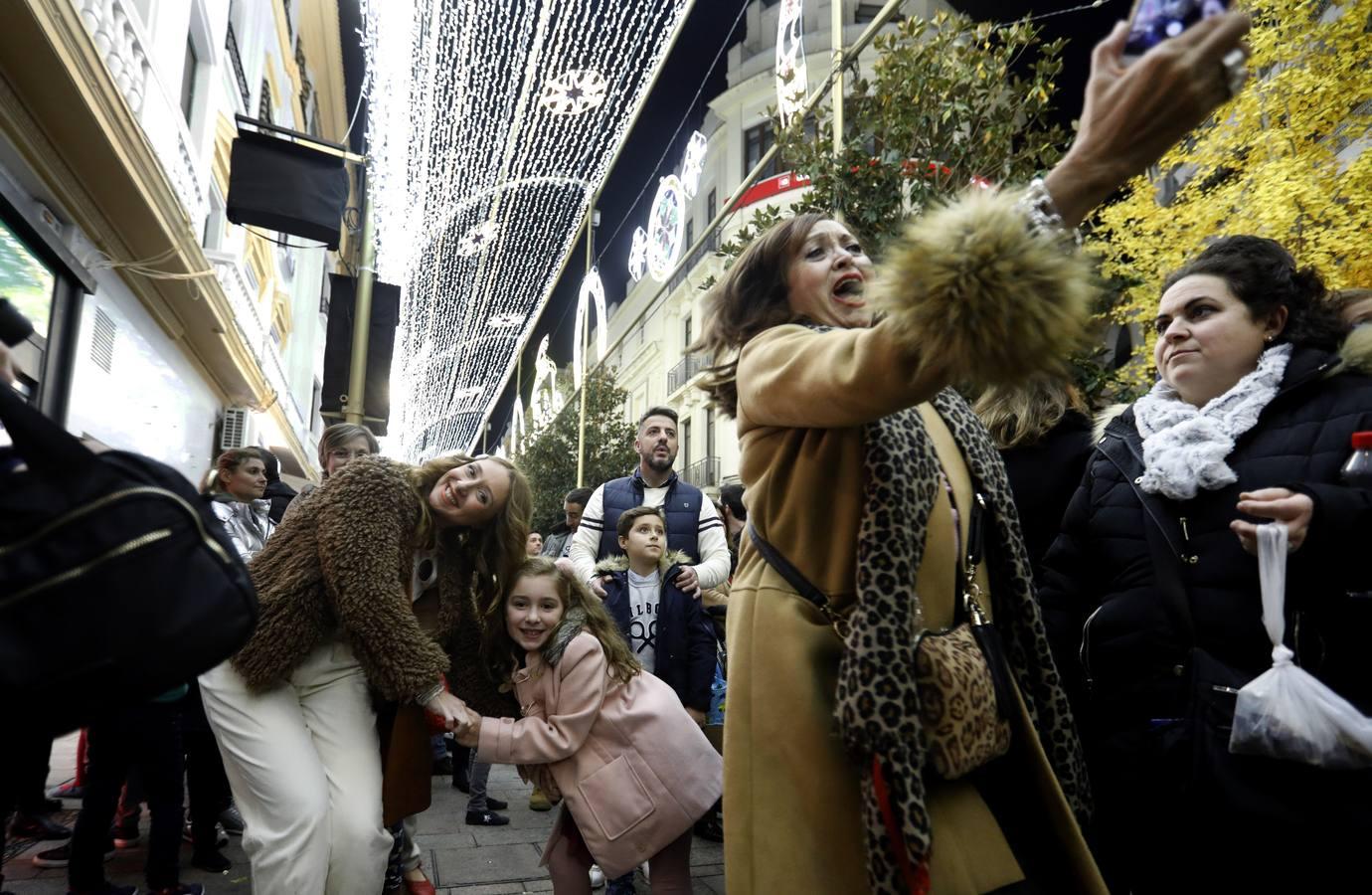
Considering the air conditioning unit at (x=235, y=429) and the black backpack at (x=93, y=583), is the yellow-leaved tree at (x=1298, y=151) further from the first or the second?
the air conditioning unit at (x=235, y=429)

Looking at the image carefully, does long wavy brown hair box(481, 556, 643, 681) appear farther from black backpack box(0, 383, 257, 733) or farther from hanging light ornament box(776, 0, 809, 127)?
hanging light ornament box(776, 0, 809, 127)

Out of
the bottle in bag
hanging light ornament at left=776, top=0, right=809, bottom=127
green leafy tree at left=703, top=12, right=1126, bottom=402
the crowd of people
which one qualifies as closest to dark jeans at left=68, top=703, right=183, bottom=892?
the crowd of people

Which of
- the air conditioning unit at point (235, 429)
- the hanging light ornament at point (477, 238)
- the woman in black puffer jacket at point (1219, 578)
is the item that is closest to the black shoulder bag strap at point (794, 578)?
the woman in black puffer jacket at point (1219, 578)

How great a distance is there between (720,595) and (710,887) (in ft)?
5.37

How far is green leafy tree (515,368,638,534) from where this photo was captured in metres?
24.4

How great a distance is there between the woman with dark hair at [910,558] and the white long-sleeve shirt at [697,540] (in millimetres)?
3470

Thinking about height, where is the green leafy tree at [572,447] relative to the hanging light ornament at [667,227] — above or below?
below

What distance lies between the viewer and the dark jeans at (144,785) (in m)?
3.42

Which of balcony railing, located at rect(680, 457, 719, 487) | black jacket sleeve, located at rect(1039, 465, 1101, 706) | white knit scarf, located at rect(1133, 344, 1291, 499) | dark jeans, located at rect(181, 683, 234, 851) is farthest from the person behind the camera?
balcony railing, located at rect(680, 457, 719, 487)

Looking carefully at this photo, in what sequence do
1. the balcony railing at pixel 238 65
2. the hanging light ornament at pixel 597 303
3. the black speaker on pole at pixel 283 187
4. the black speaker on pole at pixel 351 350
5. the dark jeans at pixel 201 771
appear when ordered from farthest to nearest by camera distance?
the hanging light ornament at pixel 597 303 → the balcony railing at pixel 238 65 → the black speaker on pole at pixel 351 350 → the black speaker on pole at pixel 283 187 → the dark jeans at pixel 201 771

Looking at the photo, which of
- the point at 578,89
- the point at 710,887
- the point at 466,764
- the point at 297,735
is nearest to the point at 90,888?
the point at 297,735

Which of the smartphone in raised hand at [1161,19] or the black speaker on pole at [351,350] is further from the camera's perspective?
the black speaker on pole at [351,350]

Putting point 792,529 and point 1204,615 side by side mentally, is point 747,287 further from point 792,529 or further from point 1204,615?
point 1204,615

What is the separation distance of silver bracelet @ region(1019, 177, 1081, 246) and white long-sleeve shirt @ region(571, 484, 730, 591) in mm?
4070
